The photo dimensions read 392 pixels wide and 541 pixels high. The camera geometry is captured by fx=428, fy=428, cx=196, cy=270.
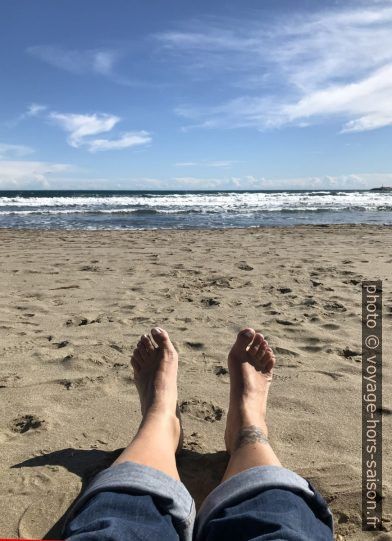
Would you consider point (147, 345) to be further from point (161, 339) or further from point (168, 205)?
point (168, 205)

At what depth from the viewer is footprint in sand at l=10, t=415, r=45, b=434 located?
179 cm

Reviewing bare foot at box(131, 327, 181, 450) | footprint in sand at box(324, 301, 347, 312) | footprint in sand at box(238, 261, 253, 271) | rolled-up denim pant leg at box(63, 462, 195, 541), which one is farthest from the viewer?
footprint in sand at box(238, 261, 253, 271)

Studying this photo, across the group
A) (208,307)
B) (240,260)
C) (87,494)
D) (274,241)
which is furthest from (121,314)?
(274,241)

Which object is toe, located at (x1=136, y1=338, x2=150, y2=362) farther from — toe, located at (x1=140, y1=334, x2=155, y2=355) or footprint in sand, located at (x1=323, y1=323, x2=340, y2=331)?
footprint in sand, located at (x1=323, y1=323, x2=340, y2=331)

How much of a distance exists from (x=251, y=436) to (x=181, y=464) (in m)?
0.29

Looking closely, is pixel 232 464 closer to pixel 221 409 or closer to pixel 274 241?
pixel 221 409

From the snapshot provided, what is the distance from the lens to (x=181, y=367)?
234cm

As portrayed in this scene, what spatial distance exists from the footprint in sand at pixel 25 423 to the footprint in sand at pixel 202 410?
631mm

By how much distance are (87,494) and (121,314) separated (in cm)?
217

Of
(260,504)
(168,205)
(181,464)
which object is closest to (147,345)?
(181,464)

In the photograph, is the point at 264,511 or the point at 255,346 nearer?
the point at 264,511

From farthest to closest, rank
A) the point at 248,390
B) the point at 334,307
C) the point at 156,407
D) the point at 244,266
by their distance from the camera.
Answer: the point at 244,266, the point at 334,307, the point at 248,390, the point at 156,407

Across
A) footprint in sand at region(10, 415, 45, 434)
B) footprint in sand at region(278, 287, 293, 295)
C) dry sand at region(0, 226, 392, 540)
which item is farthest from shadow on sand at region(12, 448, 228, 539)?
footprint in sand at region(278, 287, 293, 295)

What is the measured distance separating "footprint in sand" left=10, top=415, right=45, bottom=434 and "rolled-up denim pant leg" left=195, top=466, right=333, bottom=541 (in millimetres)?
960
